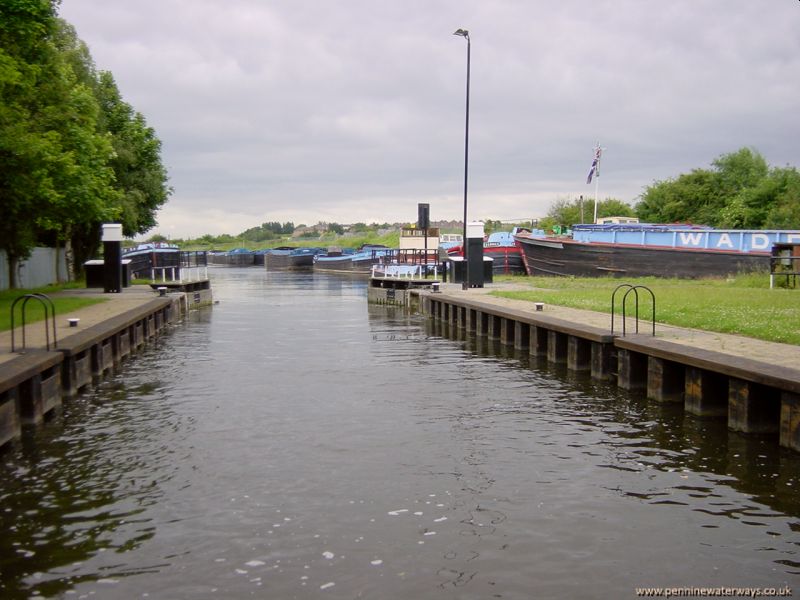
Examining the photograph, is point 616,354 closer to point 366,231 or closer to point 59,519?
point 59,519

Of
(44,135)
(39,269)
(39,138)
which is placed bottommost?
(39,269)

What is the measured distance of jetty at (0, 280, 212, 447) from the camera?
11680mm

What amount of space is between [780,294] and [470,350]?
33.3ft

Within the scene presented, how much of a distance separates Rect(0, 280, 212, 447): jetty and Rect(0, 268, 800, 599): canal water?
455 millimetres

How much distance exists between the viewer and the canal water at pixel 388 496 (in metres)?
6.83

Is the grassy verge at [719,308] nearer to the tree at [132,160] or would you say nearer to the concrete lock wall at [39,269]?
the concrete lock wall at [39,269]

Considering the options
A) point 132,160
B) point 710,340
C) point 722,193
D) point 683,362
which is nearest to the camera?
point 683,362

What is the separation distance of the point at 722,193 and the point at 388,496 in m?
83.0

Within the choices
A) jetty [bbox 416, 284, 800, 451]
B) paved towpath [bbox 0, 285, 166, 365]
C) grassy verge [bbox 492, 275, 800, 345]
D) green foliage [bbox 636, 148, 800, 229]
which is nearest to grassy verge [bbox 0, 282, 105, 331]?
paved towpath [bbox 0, 285, 166, 365]

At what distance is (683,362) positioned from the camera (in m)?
12.8

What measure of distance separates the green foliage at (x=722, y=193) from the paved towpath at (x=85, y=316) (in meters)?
53.4

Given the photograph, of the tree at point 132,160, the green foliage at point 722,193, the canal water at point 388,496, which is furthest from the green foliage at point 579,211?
the canal water at point 388,496

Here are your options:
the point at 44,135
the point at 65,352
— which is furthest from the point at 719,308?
the point at 44,135

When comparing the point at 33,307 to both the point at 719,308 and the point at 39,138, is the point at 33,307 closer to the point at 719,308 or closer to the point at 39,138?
the point at 39,138
